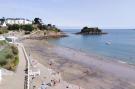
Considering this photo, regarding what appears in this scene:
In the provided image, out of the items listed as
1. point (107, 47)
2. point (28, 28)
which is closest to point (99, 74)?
point (107, 47)

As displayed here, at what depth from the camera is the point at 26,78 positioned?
25734 mm

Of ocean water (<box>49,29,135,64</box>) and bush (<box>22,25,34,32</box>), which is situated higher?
bush (<box>22,25,34,32</box>)

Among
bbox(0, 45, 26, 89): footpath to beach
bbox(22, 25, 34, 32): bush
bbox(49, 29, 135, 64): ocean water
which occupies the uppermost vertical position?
bbox(22, 25, 34, 32): bush

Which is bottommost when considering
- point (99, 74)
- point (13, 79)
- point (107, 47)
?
point (107, 47)

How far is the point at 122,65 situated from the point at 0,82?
24087mm

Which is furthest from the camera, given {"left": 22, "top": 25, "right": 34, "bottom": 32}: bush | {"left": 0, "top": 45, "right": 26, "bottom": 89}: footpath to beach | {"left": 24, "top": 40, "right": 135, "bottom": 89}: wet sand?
{"left": 22, "top": 25, "right": 34, "bottom": 32}: bush

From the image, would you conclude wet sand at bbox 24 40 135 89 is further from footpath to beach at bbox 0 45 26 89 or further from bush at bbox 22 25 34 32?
bush at bbox 22 25 34 32

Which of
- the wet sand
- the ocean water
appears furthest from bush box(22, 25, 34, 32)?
the wet sand

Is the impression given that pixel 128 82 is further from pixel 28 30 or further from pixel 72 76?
pixel 28 30

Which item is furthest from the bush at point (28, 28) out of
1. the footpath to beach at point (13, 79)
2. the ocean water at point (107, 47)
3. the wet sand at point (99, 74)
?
the footpath to beach at point (13, 79)

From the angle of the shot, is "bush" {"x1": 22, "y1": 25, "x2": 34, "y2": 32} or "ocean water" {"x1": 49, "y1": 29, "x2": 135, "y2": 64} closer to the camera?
"ocean water" {"x1": 49, "y1": 29, "x2": 135, "y2": 64}

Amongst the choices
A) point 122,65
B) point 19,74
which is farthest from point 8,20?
point 19,74

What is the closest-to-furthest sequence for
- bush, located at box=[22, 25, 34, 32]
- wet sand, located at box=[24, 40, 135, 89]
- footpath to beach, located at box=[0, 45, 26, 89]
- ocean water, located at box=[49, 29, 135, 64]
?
footpath to beach, located at box=[0, 45, 26, 89]
wet sand, located at box=[24, 40, 135, 89]
ocean water, located at box=[49, 29, 135, 64]
bush, located at box=[22, 25, 34, 32]

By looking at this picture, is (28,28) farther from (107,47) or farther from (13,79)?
(13,79)
